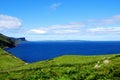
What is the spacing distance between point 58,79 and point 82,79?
3.66m

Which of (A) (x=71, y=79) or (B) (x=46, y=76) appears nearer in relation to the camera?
(A) (x=71, y=79)

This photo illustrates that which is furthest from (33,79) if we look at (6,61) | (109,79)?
(6,61)

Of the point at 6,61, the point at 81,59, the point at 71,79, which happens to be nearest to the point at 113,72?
the point at 71,79

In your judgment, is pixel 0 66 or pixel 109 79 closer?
pixel 109 79

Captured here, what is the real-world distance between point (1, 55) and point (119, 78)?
116 metres

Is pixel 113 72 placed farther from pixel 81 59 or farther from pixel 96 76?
pixel 81 59

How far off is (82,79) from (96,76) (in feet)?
9.10

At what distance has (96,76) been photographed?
4112 centimetres

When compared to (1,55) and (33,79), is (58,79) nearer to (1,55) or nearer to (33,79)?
(33,79)

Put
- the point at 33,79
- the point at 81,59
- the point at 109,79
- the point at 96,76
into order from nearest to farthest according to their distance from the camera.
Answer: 1. the point at 109,79
2. the point at 96,76
3. the point at 33,79
4. the point at 81,59

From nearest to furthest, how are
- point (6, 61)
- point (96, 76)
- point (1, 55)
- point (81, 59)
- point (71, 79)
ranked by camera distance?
point (96, 76)
point (71, 79)
point (81, 59)
point (6, 61)
point (1, 55)

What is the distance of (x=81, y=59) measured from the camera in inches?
3556

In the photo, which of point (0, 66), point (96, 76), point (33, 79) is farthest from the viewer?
point (0, 66)

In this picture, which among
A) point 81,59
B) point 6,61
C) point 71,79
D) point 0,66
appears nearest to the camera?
point 71,79
